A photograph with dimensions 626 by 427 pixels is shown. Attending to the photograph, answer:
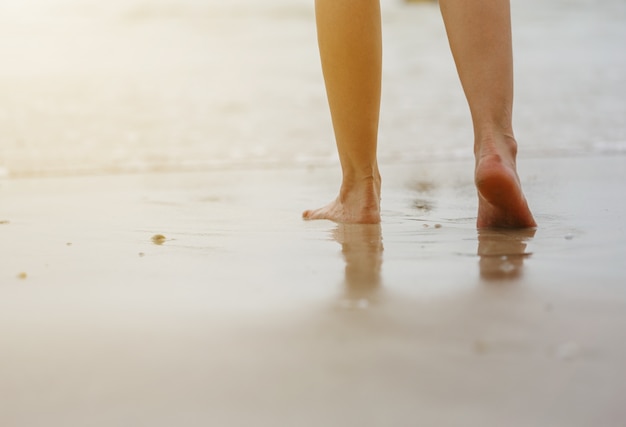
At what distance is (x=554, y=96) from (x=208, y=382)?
6077 millimetres

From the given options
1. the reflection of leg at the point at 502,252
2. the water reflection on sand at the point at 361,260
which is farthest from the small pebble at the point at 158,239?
the reflection of leg at the point at 502,252

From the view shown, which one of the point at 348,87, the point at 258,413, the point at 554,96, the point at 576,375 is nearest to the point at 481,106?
the point at 348,87

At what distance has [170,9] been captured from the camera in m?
11.5

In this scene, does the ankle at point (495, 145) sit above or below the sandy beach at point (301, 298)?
above

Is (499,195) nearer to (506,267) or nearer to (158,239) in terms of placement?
(506,267)

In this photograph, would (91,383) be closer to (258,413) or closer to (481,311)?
(258,413)

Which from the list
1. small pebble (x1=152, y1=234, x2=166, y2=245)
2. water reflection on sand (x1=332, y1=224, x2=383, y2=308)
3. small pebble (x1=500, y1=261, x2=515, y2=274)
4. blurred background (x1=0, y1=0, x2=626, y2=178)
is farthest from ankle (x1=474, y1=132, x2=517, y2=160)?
blurred background (x1=0, y1=0, x2=626, y2=178)

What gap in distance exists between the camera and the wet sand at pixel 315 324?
0.71 m

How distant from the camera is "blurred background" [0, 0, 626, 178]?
4.53 meters

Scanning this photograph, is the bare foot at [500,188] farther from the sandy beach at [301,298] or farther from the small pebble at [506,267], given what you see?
the small pebble at [506,267]

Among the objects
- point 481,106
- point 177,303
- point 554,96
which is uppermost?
point 481,106

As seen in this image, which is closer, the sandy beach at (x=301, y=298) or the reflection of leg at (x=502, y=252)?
the sandy beach at (x=301, y=298)

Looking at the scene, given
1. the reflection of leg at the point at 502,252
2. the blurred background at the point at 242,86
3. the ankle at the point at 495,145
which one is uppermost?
the ankle at the point at 495,145

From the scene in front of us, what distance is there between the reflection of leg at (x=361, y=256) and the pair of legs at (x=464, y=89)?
0.12 metres
